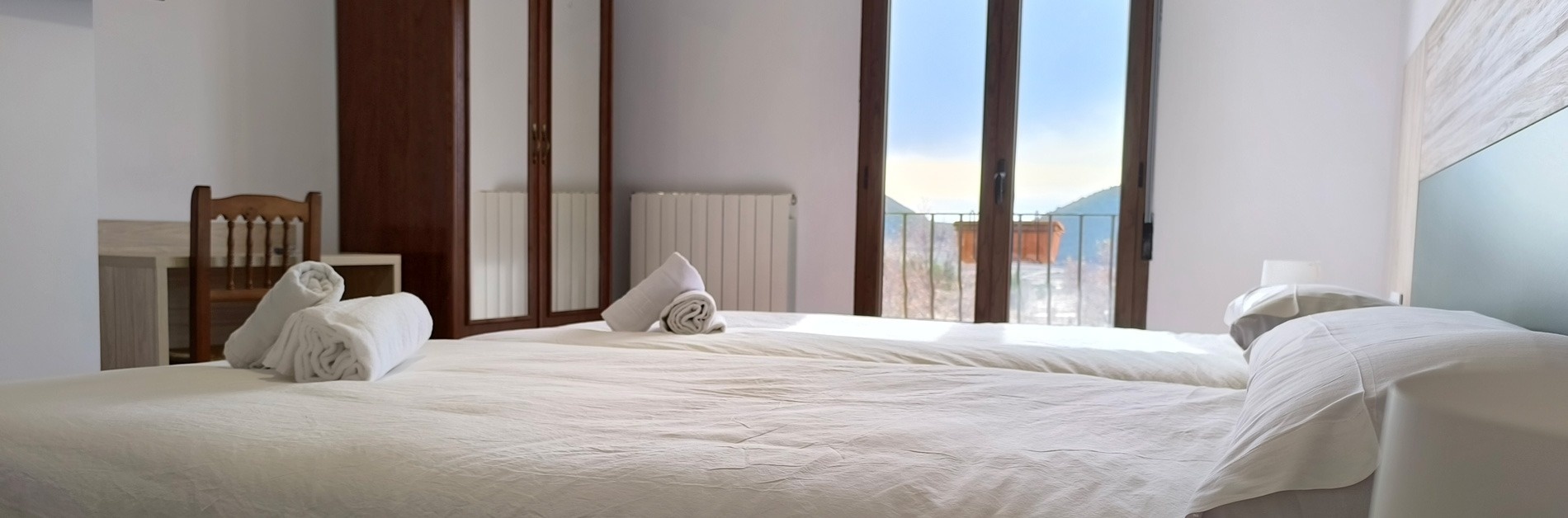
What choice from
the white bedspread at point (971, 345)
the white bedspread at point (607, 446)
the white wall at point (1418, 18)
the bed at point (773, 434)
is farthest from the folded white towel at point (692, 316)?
the white wall at point (1418, 18)

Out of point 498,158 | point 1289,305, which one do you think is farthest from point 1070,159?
point 498,158

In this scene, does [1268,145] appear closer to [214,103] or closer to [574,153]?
[574,153]

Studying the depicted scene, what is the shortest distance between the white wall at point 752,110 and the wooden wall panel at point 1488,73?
2378 mm

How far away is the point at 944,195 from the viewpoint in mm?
4234

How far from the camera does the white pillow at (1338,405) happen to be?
0.87 meters

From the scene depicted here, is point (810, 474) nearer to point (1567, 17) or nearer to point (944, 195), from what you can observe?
point (1567, 17)

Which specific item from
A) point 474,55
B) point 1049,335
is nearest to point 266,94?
point 474,55

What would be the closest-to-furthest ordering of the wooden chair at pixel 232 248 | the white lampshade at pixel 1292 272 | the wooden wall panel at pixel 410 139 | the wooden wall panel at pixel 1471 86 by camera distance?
the wooden wall panel at pixel 1471 86
the wooden chair at pixel 232 248
the white lampshade at pixel 1292 272
the wooden wall panel at pixel 410 139

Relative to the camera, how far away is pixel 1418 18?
293 centimetres

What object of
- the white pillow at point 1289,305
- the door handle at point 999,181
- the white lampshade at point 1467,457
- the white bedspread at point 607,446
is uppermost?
the door handle at point 999,181

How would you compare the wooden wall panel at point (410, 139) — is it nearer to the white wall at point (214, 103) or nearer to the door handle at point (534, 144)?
the white wall at point (214, 103)

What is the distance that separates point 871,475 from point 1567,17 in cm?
109

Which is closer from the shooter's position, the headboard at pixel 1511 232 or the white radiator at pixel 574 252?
the headboard at pixel 1511 232

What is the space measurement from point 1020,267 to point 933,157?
2.10 ft
